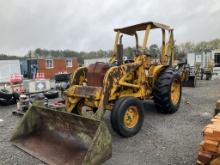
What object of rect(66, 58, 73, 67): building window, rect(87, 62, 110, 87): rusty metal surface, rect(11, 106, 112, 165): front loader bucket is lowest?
rect(11, 106, 112, 165): front loader bucket

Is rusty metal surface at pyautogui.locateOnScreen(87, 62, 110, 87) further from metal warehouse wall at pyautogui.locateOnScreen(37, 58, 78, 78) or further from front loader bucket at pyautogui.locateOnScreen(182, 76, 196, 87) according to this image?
metal warehouse wall at pyautogui.locateOnScreen(37, 58, 78, 78)

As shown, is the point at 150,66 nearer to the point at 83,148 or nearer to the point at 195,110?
the point at 195,110

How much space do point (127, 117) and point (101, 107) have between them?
2.06ft

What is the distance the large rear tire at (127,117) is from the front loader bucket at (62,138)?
0.82m

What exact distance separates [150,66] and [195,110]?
192 centimetres

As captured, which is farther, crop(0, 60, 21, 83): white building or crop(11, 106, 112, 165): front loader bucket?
crop(0, 60, 21, 83): white building

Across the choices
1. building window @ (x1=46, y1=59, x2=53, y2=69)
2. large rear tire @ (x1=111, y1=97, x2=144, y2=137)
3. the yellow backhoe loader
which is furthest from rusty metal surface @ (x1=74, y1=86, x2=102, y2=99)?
building window @ (x1=46, y1=59, x2=53, y2=69)

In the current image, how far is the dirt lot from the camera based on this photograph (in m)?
3.82

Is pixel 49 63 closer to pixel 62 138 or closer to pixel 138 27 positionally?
pixel 138 27

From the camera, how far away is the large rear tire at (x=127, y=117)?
4.43 meters

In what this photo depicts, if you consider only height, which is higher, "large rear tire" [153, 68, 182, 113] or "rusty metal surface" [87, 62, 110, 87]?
"rusty metal surface" [87, 62, 110, 87]

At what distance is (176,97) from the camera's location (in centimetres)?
677

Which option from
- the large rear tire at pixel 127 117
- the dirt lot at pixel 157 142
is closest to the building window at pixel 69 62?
the dirt lot at pixel 157 142

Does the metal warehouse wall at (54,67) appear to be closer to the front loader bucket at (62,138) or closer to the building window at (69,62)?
the building window at (69,62)
